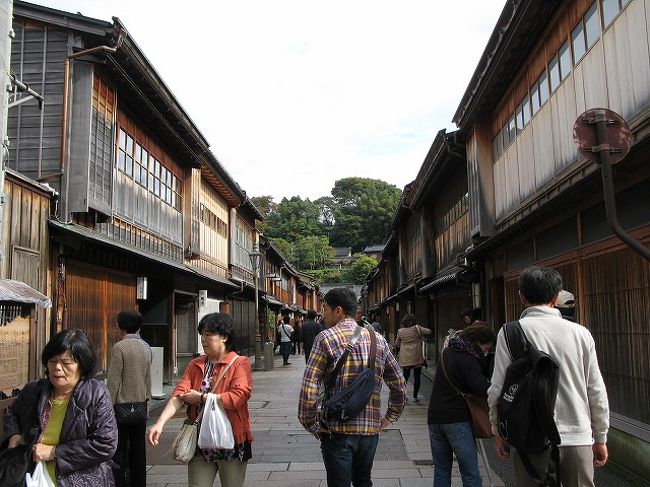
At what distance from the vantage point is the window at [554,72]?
9117mm

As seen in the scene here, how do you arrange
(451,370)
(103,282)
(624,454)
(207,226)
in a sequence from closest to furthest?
(451,370), (624,454), (103,282), (207,226)

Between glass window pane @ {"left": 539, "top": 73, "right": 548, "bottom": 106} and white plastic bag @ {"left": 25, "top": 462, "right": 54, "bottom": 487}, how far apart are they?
888 cm

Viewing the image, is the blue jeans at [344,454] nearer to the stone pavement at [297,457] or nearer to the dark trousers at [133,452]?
the stone pavement at [297,457]

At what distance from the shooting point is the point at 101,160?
12.1 m

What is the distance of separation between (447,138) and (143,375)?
412 inches

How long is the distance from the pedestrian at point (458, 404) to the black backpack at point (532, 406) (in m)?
1.14

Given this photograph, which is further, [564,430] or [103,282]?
[103,282]

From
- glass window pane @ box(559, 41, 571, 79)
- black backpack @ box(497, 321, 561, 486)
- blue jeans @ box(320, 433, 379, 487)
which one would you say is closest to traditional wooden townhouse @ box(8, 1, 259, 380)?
blue jeans @ box(320, 433, 379, 487)

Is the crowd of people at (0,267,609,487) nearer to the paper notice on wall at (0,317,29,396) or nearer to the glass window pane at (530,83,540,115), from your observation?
the paper notice on wall at (0,317,29,396)

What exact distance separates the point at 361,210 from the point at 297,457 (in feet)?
279

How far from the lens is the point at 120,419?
6.22 meters

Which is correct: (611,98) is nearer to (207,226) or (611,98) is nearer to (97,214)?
(97,214)

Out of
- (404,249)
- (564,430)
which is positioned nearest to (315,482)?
(564,430)

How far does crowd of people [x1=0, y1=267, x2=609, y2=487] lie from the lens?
358cm
